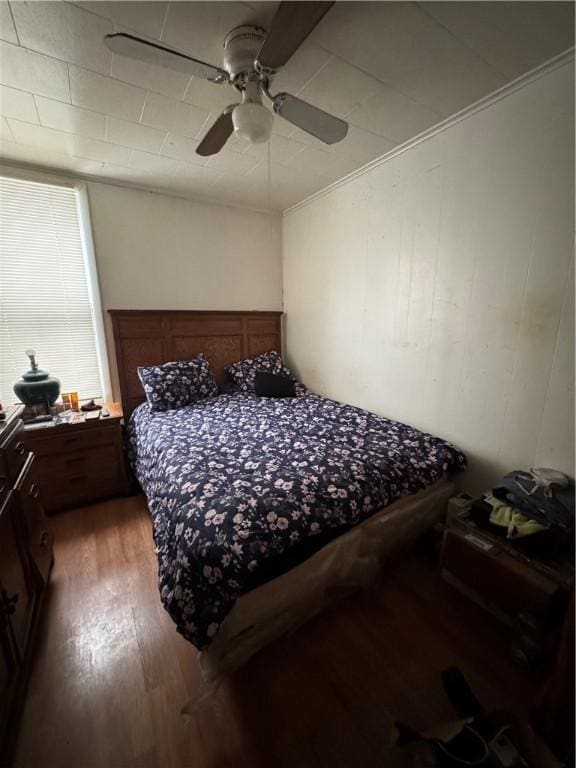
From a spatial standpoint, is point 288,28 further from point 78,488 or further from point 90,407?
point 78,488

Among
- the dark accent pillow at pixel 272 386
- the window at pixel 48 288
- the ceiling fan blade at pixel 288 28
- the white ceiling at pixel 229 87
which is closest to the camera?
the ceiling fan blade at pixel 288 28

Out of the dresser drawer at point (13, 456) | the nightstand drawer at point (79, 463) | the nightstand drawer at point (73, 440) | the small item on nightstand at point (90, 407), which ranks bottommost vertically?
the nightstand drawer at point (79, 463)

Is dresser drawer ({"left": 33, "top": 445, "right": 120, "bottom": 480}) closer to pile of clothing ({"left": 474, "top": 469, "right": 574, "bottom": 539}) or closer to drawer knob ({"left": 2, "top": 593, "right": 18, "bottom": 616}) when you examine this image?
drawer knob ({"left": 2, "top": 593, "right": 18, "bottom": 616})

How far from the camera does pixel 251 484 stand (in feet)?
4.42

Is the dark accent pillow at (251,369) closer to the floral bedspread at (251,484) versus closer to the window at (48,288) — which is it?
the floral bedspread at (251,484)

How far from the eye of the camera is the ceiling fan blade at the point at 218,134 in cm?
133

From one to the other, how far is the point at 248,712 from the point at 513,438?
1.70 m

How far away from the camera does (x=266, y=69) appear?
3.77 feet

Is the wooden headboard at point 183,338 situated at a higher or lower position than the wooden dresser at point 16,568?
higher

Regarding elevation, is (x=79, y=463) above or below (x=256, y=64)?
below

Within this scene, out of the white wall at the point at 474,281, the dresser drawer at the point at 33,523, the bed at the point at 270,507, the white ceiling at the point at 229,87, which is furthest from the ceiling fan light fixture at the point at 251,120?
the dresser drawer at the point at 33,523

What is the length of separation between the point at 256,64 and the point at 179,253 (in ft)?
5.99

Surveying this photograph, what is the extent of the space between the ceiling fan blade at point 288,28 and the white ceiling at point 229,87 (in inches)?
7.5

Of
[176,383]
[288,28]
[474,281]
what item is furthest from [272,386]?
[288,28]
